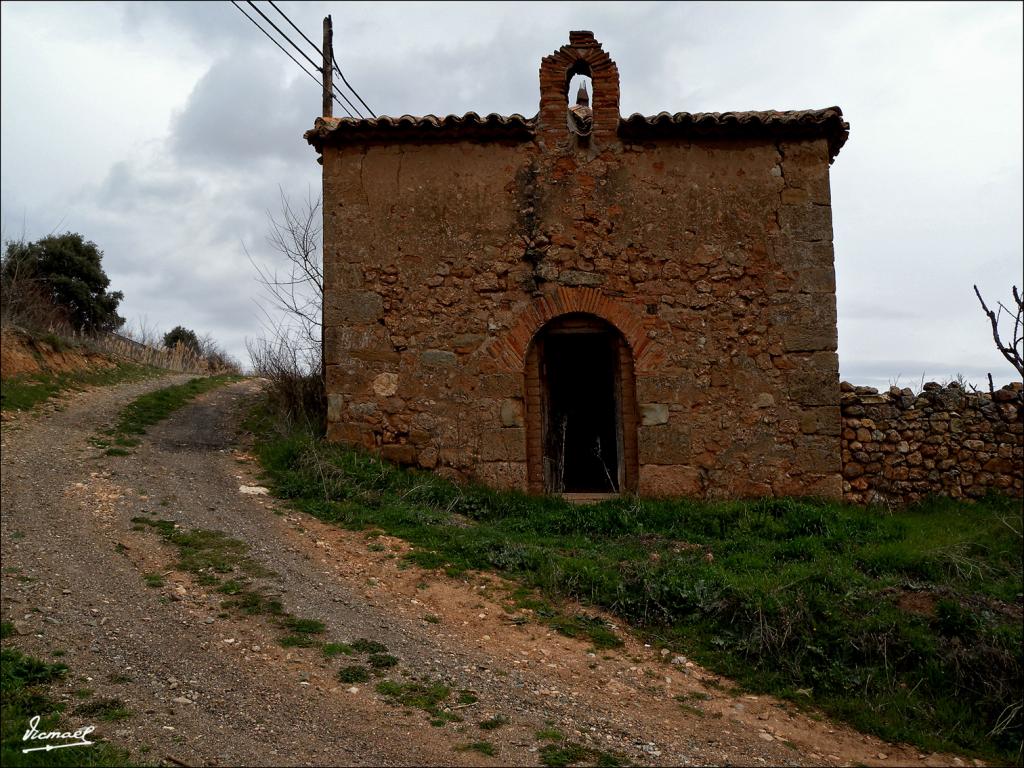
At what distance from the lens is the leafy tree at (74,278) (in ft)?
65.8

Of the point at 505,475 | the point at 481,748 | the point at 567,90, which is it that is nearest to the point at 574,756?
the point at 481,748

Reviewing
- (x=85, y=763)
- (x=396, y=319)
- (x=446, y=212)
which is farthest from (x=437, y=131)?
(x=85, y=763)

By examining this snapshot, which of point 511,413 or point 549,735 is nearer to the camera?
point 549,735

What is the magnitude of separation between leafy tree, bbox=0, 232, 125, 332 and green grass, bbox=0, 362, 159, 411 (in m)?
5.49

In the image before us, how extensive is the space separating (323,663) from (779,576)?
3606 millimetres

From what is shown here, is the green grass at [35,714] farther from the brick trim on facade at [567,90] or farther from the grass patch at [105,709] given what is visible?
the brick trim on facade at [567,90]

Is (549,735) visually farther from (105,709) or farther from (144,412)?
(144,412)

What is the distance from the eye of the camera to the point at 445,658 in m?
5.09

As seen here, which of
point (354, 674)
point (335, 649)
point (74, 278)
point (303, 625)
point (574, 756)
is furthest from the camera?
point (74, 278)

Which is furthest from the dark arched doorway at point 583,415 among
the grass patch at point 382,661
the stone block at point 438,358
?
the grass patch at point 382,661

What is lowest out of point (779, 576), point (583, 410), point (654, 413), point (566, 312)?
point (779, 576)

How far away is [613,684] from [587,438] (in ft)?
22.0

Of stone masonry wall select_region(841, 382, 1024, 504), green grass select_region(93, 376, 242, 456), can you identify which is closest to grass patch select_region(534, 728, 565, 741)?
stone masonry wall select_region(841, 382, 1024, 504)

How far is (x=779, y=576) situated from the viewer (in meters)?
6.22
